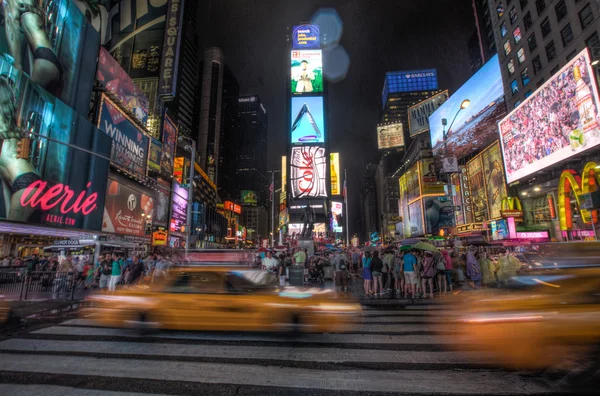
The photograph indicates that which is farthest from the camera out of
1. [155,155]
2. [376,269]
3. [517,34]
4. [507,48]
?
[155,155]

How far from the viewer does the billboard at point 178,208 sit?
55250 mm

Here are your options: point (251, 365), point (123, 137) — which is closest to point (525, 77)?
point (251, 365)

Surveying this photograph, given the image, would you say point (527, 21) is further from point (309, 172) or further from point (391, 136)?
point (391, 136)

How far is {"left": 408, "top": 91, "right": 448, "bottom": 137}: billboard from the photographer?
231ft

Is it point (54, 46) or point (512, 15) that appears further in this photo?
point (512, 15)

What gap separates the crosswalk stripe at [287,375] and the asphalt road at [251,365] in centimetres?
1

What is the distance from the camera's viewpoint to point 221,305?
589 cm

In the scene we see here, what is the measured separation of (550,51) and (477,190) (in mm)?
19983

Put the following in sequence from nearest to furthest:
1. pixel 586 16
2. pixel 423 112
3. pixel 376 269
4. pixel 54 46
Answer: pixel 376 269 < pixel 54 46 < pixel 586 16 < pixel 423 112

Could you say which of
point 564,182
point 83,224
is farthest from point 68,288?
point 564,182

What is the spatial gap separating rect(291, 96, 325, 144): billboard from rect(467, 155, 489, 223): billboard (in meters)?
26.5

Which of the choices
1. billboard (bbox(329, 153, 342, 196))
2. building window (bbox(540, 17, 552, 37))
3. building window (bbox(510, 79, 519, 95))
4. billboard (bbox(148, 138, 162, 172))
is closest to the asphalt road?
building window (bbox(540, 17, 552, 37))

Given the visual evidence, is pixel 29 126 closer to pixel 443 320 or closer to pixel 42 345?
pixel 42 345

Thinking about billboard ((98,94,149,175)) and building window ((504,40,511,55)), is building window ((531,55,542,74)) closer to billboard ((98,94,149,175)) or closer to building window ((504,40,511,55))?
building window ((504,40,511,55))
